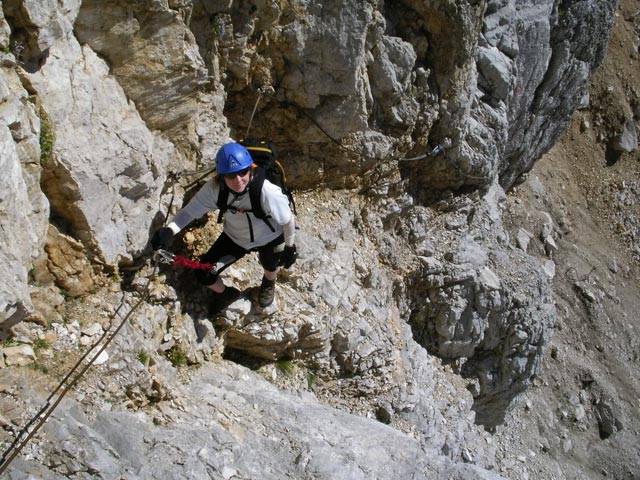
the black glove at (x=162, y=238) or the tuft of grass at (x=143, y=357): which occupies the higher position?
the black glove at (x=162, y=238)

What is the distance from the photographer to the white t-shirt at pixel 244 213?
20.5 feet

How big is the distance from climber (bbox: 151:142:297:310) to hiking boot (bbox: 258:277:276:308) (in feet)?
0.39

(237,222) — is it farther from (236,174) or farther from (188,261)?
(236,174)

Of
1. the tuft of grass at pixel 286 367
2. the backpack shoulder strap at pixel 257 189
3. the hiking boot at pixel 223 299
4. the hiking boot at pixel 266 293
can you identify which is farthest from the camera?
the tuft of grass at pixel 286 367

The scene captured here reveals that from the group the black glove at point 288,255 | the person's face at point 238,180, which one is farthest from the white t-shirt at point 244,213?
the black glove at point 288,255

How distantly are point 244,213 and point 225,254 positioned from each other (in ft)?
2.70

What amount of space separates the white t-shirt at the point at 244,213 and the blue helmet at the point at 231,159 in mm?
408

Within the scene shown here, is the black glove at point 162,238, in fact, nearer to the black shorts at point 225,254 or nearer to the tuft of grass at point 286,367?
the black shorts at point 225,254

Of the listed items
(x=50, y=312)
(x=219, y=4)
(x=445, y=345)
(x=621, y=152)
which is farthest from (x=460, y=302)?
(x=621, y=152)

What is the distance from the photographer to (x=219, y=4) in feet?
24.0

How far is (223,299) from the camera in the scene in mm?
7598

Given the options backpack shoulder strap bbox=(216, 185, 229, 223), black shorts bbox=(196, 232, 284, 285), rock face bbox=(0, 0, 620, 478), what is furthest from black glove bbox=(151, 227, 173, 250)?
black shorts bbox=(196, 232, 284, 285)

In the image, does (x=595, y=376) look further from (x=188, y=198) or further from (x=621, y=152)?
(x=188, y=198)

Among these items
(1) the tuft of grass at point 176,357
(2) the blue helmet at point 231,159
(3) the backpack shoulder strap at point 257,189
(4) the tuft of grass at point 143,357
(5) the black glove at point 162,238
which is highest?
(2) the blue helmet at point 231,159
